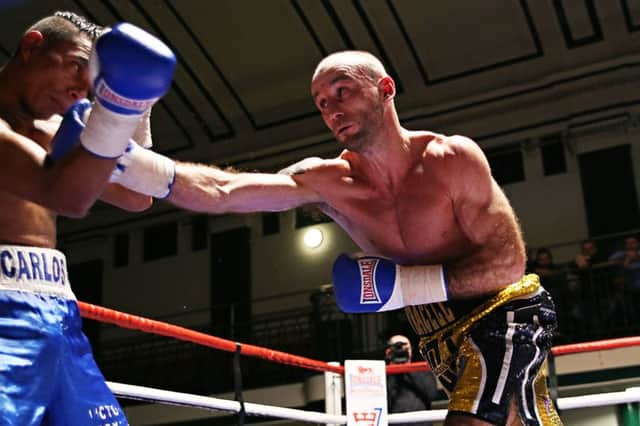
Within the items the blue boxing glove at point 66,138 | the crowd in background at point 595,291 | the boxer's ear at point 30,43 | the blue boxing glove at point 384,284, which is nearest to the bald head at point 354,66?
the blue boxing glove at point 384,284

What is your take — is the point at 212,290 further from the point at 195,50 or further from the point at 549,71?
the point at 549,71

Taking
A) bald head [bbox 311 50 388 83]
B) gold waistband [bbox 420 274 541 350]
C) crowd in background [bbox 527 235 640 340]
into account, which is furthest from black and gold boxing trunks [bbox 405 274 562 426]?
crowd in background [bbox 527 235 640 340]

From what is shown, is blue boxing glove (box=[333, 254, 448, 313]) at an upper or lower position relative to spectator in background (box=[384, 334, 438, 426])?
lower

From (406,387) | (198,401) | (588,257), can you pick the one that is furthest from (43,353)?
(588,257)

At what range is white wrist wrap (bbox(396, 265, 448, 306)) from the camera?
1.85 metres

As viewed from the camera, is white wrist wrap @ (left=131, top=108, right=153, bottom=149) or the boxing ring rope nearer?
white wrist wrap @ (left=131, top=108, right=153, bottom=149)

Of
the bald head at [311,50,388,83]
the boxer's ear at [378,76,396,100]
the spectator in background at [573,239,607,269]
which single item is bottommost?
the boxer's ear at [378,76,396,100]

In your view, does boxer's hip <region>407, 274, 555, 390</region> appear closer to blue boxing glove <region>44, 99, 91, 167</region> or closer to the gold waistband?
the gold waistband

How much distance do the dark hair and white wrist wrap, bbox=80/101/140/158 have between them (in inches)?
12.7

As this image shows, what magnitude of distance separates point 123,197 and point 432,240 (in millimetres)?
703

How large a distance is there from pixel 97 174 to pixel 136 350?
7.87 metres

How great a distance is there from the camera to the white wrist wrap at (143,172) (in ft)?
4.86

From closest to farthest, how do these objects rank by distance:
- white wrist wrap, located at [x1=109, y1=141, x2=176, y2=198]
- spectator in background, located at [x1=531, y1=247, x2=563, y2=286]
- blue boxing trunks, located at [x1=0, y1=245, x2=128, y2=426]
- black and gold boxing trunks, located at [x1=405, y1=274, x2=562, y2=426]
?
blue boxing trunks, located at [x1=0, y1=245, x2=128, y2=426] < white wrist wrap, located at [x1=109, y1=141, x2=176, y2=198] < black and gold boxing trunks, located at [x1=405, y1=274, x2=562, y2=426] < spectator in background, located at [x1=531, y1=247, x2=563, y2=286]

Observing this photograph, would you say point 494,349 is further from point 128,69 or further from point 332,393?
point 332,393
